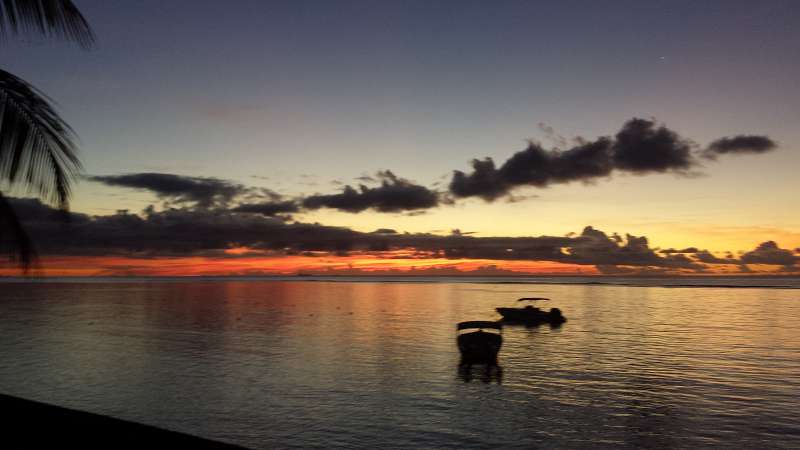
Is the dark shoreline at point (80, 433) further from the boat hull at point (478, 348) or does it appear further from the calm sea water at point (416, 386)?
the boat hull at point (478, 348)

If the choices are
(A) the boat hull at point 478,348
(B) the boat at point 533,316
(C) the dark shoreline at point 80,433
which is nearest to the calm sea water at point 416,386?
(A) the boat hull at point 478,348

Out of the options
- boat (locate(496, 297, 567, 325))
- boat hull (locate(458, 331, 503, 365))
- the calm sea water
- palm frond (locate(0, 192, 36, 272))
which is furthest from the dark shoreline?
boat (locate(496, 297, 567, 325))

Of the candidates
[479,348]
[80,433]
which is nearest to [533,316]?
[479,348]

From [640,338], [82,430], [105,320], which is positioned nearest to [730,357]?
[640,338]

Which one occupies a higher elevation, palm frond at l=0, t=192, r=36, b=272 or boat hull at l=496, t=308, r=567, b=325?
palm frond at l=0, t=192, r=36, b=272

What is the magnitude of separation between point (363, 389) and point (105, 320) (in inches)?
2762

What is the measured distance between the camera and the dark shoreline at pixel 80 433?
748 centimetres

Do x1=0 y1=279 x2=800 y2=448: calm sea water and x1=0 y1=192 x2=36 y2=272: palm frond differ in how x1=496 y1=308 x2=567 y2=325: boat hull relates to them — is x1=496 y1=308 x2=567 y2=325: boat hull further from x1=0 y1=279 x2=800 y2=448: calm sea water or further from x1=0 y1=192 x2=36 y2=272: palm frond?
x1=0 y1=192 x2=36 y2=272: palm frond

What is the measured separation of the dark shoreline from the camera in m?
7.48

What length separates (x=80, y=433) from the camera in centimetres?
841

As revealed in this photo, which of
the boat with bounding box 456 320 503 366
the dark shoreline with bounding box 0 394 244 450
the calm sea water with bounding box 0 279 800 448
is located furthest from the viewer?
the boat with bounding box 456 320 503 366

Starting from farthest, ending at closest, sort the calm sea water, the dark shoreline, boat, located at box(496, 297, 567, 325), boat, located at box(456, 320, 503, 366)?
boat, located at box(496, 297, 567, 325) < boat, located at box(456, 320, 503, 366) < the calm sea water < the dark shoreline

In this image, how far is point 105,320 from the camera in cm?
9019

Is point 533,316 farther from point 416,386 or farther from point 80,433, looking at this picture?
point 80,433
